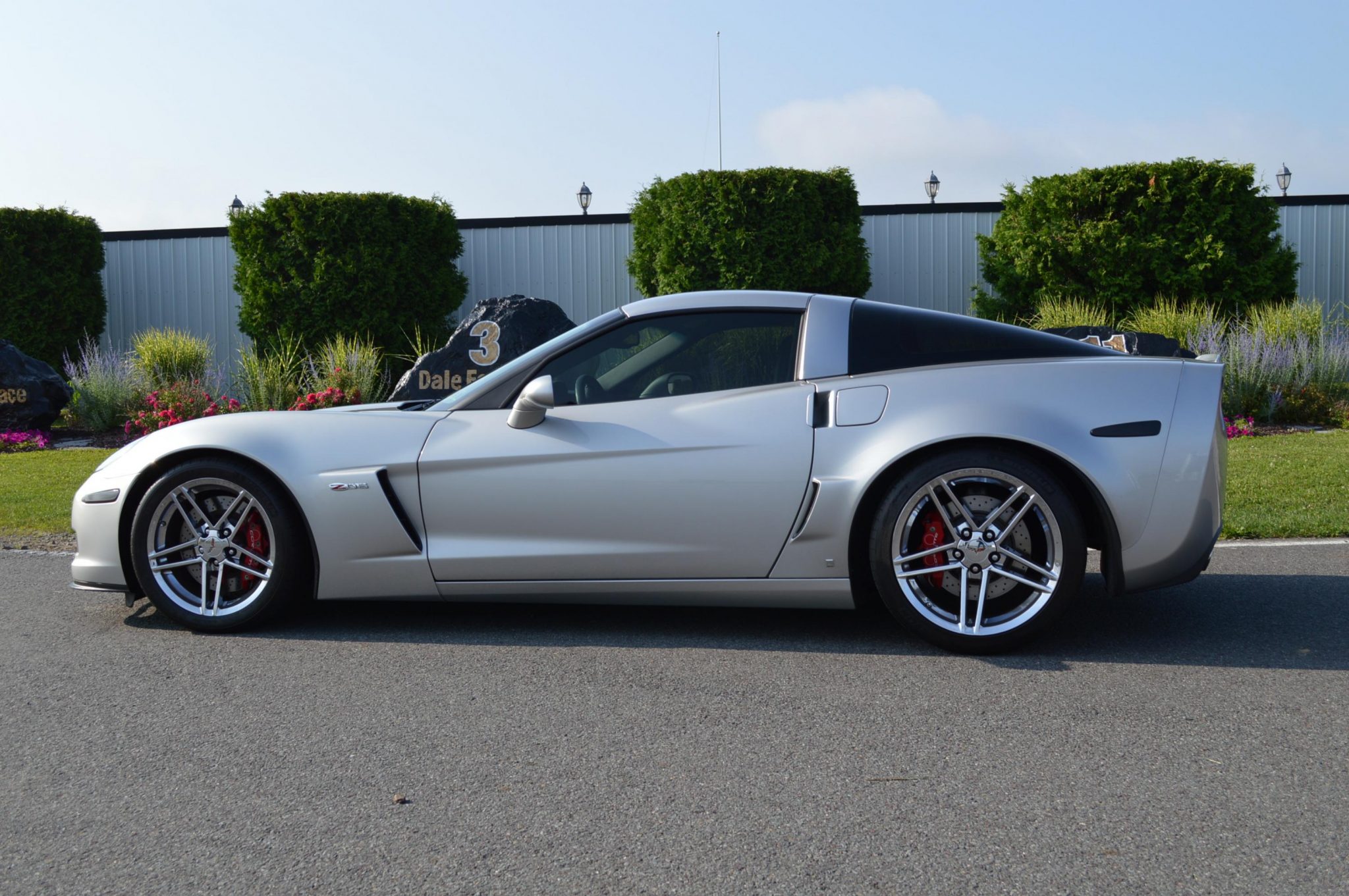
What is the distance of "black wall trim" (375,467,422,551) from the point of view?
14.4 ft

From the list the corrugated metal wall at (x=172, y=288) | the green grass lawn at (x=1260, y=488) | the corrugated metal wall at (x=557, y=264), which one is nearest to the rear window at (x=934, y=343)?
the green grass lawn at (x=1260, y=488)

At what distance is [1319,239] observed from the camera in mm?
18703

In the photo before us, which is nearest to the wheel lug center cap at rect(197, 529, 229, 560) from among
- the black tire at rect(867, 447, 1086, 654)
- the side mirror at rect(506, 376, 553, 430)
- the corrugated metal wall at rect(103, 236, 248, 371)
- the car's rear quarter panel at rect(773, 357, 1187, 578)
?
the side mirror at rect(506, 376, 553, 430)

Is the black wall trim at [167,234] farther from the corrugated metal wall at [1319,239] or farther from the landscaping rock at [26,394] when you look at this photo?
the corrugated metal wall at [1319,239]

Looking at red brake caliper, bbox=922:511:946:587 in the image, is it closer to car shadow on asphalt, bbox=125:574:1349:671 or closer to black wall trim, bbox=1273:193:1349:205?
car shadow on asphalt, bbox=125:574:1349:671

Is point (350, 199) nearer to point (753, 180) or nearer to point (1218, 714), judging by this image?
point (753, 180)

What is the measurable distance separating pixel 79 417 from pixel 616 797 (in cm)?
1389

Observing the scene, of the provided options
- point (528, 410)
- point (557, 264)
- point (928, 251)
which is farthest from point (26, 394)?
point (928, 251)

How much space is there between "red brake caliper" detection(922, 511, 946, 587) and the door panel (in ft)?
1.53

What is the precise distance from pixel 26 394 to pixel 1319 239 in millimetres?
19154

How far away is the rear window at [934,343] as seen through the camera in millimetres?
4305

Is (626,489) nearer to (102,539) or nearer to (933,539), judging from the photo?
(933,539)

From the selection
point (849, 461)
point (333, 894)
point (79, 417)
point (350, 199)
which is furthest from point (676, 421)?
point (350, 199)

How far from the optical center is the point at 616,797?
2.86 meters
